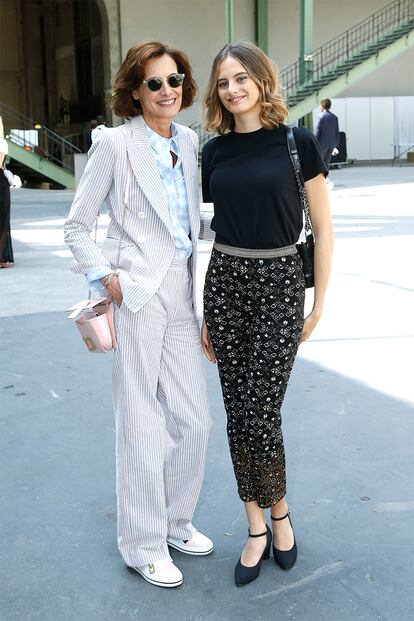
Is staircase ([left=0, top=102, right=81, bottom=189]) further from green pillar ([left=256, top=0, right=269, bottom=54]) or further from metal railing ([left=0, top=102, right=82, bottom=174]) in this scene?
green pillar ([left=256, top=0, right=269, bottom=54])

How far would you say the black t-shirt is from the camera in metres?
2.60

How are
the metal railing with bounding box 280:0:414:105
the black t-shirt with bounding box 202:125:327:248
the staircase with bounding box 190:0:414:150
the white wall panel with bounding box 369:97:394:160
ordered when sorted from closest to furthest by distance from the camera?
the black t-shirt with bounding box 202:125:327:248 < the staircase with bounding box 190:0:414:150 < the metal railing with bounding box 280:0:414:105 < the white wall panel with bounding box 369:97:394:160

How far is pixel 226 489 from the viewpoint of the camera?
3525 mm

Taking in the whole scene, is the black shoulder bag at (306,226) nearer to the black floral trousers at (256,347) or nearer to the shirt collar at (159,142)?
the black floral trousers at (256,347)

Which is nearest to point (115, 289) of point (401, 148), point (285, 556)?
point (285, 556)

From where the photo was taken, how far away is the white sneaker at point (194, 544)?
9.77 ft

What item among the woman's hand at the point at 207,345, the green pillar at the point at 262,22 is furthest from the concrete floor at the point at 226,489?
the green pillar at the point at 262,22

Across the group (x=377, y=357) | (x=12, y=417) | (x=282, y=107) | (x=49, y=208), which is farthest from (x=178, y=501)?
(x=49, y=208)

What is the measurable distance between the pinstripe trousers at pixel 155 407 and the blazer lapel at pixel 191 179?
0.15 m

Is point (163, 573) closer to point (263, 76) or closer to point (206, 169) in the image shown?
point (206, 169)

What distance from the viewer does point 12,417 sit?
4465 mm

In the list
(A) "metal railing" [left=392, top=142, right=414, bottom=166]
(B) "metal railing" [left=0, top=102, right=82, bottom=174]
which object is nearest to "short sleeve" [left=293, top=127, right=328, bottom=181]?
(B) "metal railing" [left=0, top=102, right=82, bottom=174]

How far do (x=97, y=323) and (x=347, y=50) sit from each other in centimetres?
2540

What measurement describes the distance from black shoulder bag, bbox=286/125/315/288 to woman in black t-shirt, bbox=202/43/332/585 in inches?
0.7
